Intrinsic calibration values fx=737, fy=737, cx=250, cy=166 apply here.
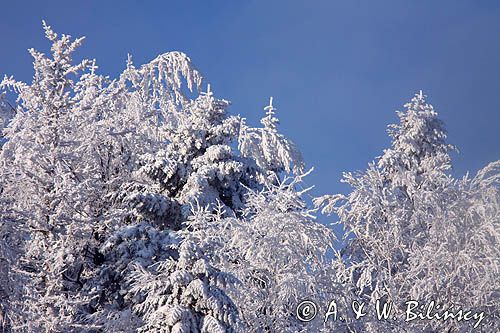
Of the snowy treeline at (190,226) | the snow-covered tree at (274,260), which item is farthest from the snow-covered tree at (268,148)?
the snow-covered tree at (274,260)

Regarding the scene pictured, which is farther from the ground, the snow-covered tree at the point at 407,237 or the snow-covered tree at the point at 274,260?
the snow-covered tree at the point at 407,237

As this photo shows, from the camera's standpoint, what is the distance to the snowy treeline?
48.3 ft

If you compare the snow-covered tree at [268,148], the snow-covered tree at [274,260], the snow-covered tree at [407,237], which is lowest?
the snow-covered tree at [274,260]

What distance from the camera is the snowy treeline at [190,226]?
48.3 feet

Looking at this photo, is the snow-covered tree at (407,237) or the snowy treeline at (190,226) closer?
the snowy treeline at (190,226)

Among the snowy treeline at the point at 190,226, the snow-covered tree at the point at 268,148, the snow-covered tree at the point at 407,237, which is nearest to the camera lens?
the snowy treeline at the point at 190,226

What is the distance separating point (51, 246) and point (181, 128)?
7441 mm

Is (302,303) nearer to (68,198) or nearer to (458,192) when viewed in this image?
(68,198)

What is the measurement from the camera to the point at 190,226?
18625mm

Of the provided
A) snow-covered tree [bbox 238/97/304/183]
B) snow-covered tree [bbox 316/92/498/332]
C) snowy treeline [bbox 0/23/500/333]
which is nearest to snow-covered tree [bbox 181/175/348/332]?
snowy treeline [bbox 0/23/500/333]

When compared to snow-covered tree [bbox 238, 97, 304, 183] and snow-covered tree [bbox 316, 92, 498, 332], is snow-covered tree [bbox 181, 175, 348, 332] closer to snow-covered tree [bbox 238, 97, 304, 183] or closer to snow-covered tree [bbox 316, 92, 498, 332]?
snow-covered tree [bbox 316, 92, 498, 332]

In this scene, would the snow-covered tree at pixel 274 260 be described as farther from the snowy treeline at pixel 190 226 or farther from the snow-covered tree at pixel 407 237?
the snow-covered tree at pixel 407 237

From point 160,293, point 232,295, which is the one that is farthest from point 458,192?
point 160,293

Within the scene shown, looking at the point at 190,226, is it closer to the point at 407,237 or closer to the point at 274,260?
the point at 274,260
